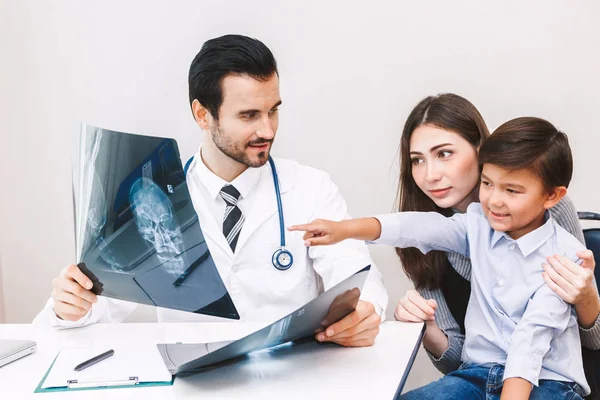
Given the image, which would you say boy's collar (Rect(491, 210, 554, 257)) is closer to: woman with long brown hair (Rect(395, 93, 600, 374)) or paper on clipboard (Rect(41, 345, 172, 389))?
woman with long brown hair (Rect(395, 93, 600, 374))

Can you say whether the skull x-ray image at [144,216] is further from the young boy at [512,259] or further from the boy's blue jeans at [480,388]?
the boy's blue jeans at [480,388]

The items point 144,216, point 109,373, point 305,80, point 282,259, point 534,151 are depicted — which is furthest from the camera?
point 305,80

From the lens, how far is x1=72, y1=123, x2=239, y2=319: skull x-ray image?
1.23 m

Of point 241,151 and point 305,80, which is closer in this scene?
point 241,151

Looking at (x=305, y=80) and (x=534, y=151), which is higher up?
(x=305, y=80)

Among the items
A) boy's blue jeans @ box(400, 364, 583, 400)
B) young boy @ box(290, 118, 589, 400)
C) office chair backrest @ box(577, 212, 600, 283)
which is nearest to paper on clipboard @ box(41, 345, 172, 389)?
young boy @ box(290, 118, 589, 400)

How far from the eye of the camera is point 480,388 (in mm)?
1373

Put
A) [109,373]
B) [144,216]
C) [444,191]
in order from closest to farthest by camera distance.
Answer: [109,373] < [144,216] < [444,191]

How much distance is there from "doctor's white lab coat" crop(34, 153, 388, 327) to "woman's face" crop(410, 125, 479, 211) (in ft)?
0.80

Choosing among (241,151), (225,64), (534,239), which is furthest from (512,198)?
(225,64)

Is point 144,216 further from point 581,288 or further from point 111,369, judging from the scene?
point 581,288

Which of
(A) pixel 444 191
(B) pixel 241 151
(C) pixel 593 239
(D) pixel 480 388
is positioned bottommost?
(D) pixel 480 388

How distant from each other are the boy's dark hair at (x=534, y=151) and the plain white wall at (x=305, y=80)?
0.75 meters

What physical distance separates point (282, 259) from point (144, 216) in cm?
58
